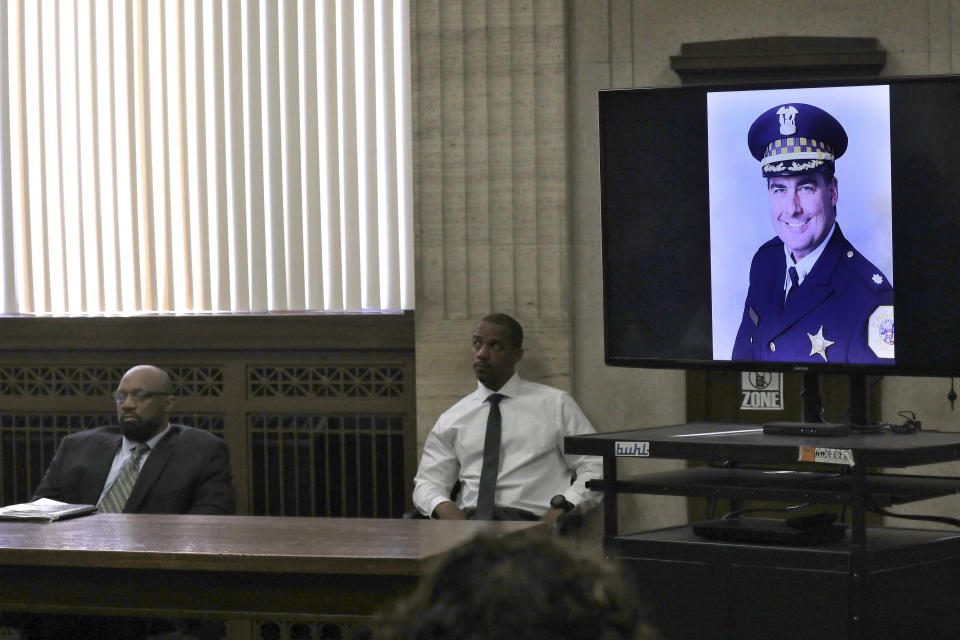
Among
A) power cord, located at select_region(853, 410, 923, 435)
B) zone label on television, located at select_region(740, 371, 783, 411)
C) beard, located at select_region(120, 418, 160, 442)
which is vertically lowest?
beard, located at select_region(120, 418, 160, 442)

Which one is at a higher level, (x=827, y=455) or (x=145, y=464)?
(x=827, y=455)

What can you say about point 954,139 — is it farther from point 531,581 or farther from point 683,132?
point 531,581

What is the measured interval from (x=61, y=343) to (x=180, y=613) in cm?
341

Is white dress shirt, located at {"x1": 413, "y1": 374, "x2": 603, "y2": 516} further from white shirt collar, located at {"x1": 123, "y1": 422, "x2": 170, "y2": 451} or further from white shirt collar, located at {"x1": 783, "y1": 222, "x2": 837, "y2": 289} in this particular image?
white shirt collar, located at {"x1": 783, "y1": 222, "x2": 837, "y2": 289}

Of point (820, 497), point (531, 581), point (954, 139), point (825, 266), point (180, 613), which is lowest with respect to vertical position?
point (180, 613)

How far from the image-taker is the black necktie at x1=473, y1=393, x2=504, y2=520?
552 cm

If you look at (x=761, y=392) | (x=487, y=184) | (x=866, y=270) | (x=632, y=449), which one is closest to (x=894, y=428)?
(x=866, y=270)

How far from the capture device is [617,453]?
3.32 meters

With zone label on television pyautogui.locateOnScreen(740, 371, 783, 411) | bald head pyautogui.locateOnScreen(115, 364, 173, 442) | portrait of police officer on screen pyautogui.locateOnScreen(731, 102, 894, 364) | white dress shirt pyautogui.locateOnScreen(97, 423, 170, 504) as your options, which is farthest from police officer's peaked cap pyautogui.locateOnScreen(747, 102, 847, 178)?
bald head pyautogui.locateOnScreen(115, 364, 173, 442)

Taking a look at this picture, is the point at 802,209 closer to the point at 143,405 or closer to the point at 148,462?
the point at 148,462

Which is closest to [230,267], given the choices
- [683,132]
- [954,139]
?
[683,132]

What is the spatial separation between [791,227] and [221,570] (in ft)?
5.87

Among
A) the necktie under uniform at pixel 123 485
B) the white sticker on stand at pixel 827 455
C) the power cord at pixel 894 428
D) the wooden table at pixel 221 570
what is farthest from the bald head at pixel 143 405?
the white sticker on stand at pixel 827 455

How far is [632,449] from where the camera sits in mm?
3312
